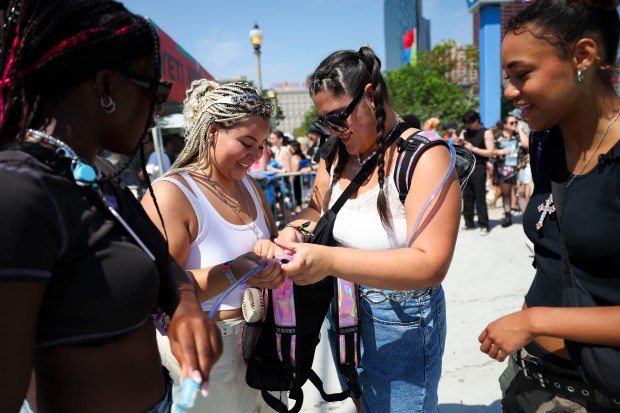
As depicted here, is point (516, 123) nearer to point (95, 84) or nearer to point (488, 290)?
point (488, 290)

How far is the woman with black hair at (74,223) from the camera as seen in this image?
0.85 m

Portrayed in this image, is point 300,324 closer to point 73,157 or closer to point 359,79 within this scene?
point 359,79

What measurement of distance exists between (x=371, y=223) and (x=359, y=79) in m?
0.62

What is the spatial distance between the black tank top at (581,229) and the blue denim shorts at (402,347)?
428 millimetres

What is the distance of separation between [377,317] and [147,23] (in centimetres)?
140

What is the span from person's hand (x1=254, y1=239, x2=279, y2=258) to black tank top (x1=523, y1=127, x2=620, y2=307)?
0.96m

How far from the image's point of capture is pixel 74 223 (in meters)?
0.94

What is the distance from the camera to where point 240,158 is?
2.07 meters

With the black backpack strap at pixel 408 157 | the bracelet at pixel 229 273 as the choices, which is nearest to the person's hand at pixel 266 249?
the bracelet at pixel 229 273

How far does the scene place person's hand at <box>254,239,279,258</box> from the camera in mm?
1733

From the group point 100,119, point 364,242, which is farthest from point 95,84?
point 364,242

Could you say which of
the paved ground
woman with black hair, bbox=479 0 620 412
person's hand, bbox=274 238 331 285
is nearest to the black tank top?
woman with black hair, bbox=479 0 620 412

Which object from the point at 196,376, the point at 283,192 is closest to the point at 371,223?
the point at 196,376

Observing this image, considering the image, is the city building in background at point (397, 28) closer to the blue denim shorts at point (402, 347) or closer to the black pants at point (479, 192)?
the black pants at point (479, 192)
